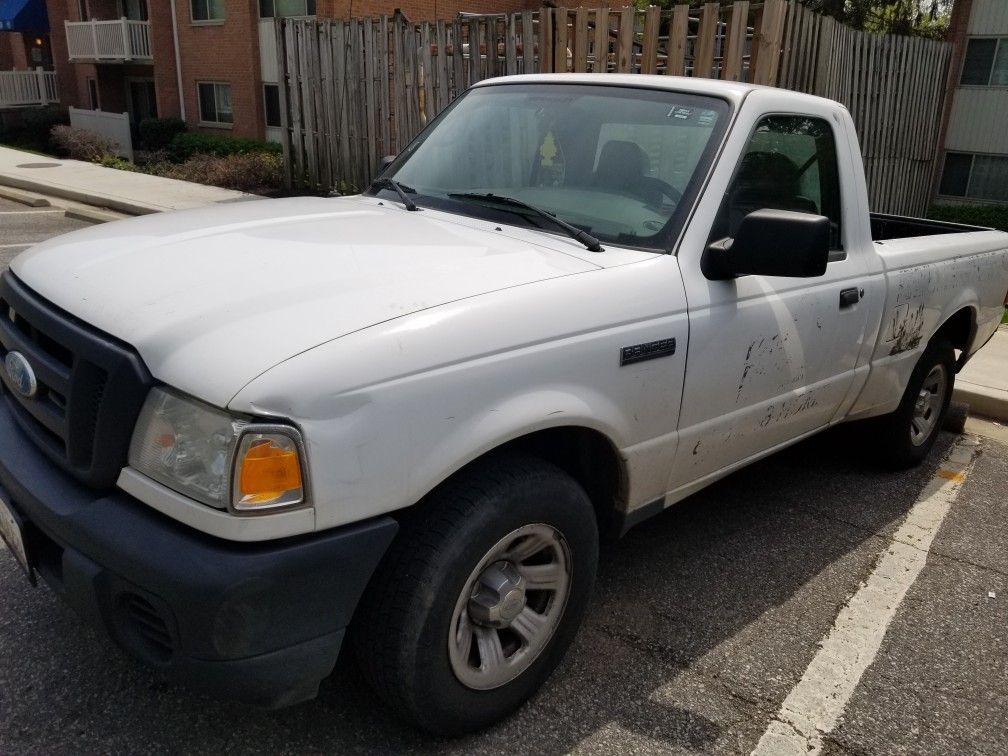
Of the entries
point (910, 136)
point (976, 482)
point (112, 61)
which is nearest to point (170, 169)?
point (112, 61)

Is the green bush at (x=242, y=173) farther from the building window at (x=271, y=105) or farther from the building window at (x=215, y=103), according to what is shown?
the building window at (x=215, y=103)

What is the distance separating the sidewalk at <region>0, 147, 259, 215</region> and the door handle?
30.1 ft

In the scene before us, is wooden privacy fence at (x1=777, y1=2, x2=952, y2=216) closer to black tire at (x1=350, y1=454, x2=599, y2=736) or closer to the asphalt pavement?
the asphalt pavement

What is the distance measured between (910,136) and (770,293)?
11708mm

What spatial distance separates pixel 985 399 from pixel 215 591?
5.53 metres

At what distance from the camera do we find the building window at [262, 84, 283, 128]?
2069 cm

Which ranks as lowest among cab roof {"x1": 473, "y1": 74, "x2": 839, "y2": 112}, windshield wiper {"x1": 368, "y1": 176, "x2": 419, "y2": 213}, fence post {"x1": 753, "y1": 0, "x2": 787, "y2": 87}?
windshield wiper {"x1": 368, "y1": 176, "x2": 419, "y2": 213}

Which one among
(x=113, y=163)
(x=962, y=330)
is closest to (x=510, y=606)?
(x=962, y=330)

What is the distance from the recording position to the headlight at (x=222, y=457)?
1.96 metres

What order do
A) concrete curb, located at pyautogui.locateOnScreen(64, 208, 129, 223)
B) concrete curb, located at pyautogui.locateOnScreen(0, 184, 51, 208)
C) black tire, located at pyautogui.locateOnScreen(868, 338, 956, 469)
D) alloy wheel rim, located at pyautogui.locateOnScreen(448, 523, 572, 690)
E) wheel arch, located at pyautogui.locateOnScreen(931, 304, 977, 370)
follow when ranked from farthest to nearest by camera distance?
concrete curb, located at pyautogui.locateOnScreen(0, 184, 51, 208) → concrete curb, located at pyautogui.locateOnScreen(64, 208, 129, 223) → wheel arch, located at pyautogui.locateOnScreen(931, 304, 977, 370) → black tire, located at pyautogui.locateOnScreen(868, 338, 956, 469) → alloy wheel rim, located at pyautogui.locateOnScreen(448, 523, 572, 690)

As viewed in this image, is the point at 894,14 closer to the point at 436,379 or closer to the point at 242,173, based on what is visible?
the point at 242,173

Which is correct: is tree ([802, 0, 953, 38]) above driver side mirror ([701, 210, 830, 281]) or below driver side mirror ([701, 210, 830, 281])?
above

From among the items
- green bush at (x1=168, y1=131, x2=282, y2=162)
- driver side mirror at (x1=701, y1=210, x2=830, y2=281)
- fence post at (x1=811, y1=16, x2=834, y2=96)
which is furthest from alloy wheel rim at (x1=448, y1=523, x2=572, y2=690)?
green bush at (x1=168, y1=131, x2=282, y2=162)

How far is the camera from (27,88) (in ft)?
90.5
